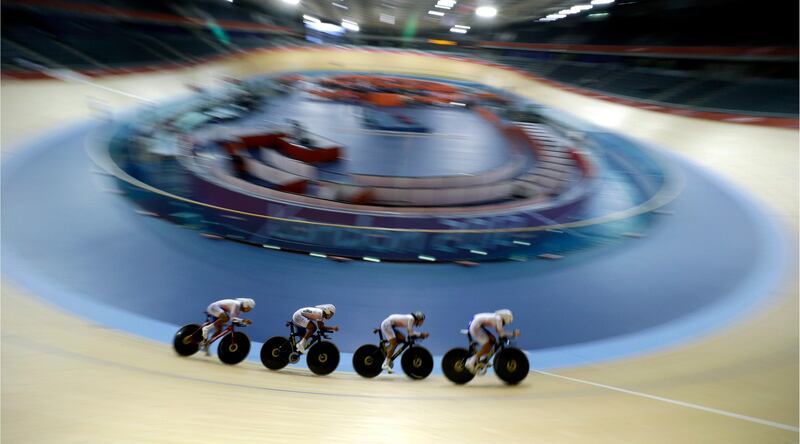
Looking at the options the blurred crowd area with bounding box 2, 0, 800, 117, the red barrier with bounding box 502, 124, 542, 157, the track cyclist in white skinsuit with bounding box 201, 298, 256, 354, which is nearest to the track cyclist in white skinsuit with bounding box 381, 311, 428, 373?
the track cyclist in white skinsuit with bounding box 201, 298, 256, 354

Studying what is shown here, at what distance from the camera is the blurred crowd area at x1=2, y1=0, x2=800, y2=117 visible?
10305 millimetres

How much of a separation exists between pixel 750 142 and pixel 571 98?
20.7 ft

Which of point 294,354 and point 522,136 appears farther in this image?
point 522,136

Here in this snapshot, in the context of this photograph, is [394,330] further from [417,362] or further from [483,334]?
[483,334]

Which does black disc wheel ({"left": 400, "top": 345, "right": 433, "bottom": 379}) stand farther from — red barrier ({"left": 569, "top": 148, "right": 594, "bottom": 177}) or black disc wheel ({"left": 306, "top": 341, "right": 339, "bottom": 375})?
red barrier ({"left": 569, "top": 148, "right": 594, "bottom": 177})

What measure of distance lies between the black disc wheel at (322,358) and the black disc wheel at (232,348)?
1.22 feet

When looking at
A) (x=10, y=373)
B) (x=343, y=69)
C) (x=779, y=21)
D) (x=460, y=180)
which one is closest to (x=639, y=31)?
(x=779, y=21)

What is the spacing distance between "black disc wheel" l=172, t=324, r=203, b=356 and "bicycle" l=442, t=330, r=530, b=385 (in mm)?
1335

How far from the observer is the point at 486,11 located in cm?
1595

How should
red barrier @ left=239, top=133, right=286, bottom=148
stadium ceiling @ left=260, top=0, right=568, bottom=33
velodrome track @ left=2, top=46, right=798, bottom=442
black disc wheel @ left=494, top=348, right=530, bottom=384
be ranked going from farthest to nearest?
1. stadium ceiling @ left=260, top=0, right=568, bottom=33
2. red barrier @ left=239, top=133, right=286, bottom=148
3. black disc wheel @ left=494, top=348, right=530, bottom=384
4. velodrome track @ left=2, top=46, right=798, bottom=442

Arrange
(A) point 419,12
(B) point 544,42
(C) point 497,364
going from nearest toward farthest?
(C) point 497,364, (A) point 419,12, (B) point 544,42

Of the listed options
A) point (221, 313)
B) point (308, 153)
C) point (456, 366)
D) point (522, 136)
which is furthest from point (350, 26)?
point (456, 366)

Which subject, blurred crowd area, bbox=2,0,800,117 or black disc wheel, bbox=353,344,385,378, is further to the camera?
blurred crowd area, bbox=2,0,800,117

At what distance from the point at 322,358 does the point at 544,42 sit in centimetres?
1786
